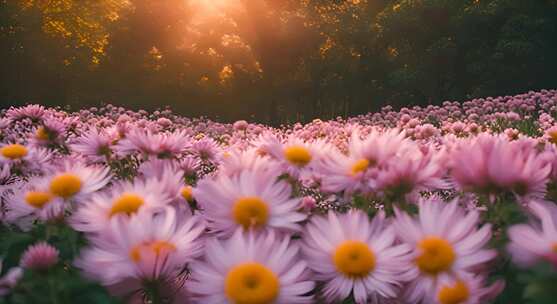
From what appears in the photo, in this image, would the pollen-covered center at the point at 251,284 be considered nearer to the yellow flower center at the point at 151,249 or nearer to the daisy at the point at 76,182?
the yellow flower center at the point at 151,249

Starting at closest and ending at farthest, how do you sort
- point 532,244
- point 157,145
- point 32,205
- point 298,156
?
point 532,244 < point 32,205 < point 298,156 < point 157,145

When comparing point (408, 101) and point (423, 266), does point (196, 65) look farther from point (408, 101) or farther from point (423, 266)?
point (423, 266)

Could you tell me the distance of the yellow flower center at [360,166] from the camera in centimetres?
126

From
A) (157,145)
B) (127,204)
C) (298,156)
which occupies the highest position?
(157,145)

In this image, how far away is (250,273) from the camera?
933mm

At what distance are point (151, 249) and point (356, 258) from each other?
0.40 m

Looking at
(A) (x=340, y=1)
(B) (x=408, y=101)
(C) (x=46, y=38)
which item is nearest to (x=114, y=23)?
(C) (x=46, y=38)

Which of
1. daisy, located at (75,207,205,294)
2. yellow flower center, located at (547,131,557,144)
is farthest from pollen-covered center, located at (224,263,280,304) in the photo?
yellow flower center, located at (547,131,557,144)

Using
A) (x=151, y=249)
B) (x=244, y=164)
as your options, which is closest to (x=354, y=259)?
(x=151, y=249)

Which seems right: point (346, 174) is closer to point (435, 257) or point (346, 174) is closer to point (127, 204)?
point (435, 257)

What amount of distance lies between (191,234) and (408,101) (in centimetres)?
2318

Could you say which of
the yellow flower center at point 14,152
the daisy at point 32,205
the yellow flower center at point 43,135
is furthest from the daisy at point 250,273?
the yellow flower center at point 43,135

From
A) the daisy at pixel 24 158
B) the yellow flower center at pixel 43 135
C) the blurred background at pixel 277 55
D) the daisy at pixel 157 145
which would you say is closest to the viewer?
the daisy at pixel 157 145

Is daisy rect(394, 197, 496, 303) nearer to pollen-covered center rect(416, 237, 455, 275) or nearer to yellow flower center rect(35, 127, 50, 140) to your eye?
pollen-covered center rect(416, 237, 455, 275)
